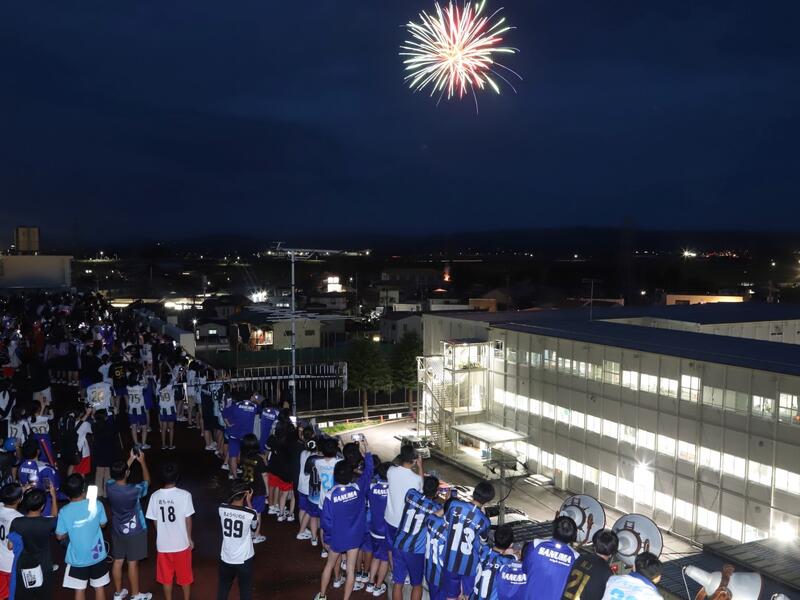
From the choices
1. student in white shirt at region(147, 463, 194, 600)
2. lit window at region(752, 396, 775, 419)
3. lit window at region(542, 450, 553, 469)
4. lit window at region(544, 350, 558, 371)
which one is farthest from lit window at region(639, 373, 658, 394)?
student in white shirt at region(147, 463, 194, 600)

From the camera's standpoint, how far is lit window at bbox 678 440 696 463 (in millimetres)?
14570

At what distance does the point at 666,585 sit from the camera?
17.9ft

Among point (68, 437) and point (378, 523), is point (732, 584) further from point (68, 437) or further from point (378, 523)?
point (68, 437)

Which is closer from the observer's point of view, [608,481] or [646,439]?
[646,439]

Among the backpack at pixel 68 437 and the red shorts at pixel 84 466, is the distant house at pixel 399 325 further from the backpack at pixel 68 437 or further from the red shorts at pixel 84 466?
the backpack at pixel 68 437

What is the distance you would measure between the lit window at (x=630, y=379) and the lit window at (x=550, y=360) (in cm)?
251

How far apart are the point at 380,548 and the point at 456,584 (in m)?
1.25

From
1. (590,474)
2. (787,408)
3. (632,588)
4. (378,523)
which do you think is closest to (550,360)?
(590,474)

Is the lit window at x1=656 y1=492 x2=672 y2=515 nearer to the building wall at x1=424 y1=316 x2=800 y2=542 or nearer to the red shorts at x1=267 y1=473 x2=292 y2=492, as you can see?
the building wall at x1=424 y1=316 x2=800 y2=542

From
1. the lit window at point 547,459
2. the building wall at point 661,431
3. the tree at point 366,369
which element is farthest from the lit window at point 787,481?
the tree at point 366,369

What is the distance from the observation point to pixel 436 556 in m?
4.80

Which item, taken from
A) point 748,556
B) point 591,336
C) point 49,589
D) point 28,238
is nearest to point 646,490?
point 591,336

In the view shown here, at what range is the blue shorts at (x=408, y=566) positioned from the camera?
17.0ft

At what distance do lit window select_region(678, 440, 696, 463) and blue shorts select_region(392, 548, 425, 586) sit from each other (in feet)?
38.1
